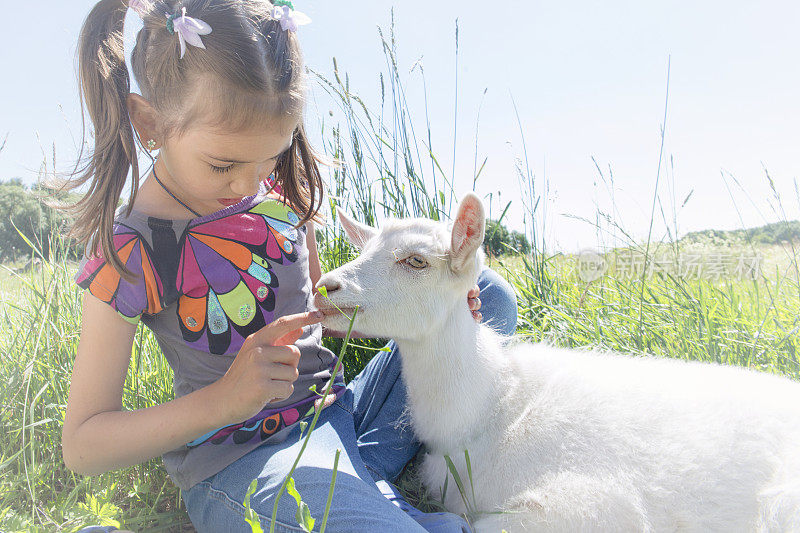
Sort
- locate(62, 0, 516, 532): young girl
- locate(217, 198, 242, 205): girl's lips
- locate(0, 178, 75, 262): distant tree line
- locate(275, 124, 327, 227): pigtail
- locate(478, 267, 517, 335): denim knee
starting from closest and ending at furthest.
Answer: locate(62, 0, 516, 532): young girl, locate(217, 198, 242, 205): girl's lips, locate(275, 124, 327, 227): pigtail, locate(478, 267, 517, 335): denim knee, locate(0, 178, 75, 262): distant tree line

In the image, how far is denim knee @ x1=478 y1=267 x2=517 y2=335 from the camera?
230 centimetres

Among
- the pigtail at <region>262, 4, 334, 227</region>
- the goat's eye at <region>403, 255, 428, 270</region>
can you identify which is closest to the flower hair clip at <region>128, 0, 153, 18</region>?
the pigtail at <region>262, 4, 334, 227</region>

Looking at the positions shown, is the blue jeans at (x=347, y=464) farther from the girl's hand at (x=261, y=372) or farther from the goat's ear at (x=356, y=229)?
the goat's ear at (x=356, y=229)

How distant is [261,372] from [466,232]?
0.74 m

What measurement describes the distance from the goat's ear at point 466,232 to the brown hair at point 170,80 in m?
0.63

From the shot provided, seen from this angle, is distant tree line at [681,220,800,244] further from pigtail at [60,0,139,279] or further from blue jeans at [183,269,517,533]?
pigtail at [60,0,139,279]

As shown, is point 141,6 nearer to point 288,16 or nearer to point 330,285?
point 288,16

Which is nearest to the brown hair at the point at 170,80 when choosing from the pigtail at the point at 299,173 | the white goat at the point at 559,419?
the pigtail at the point at 299,173

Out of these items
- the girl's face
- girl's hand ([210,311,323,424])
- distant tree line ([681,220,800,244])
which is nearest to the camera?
girl's hand ([210,311,323,424])

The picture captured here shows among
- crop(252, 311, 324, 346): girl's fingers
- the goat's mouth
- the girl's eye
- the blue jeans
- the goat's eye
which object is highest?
the girl's eye

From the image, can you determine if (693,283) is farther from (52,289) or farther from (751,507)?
(52,289)

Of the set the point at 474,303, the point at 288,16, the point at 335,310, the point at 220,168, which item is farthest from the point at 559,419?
the point at 288,16

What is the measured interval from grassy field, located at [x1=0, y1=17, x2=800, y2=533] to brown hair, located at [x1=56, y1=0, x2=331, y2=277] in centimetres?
81

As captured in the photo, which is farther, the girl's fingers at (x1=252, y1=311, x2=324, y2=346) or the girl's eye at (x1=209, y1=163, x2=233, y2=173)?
the girl's eye at (x1=209, y1=163, x2=233, y2=173)
